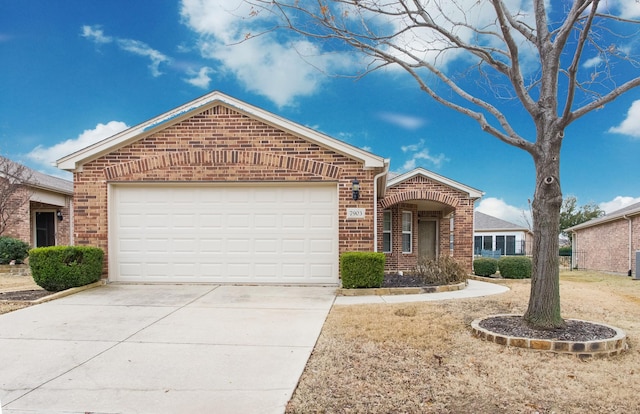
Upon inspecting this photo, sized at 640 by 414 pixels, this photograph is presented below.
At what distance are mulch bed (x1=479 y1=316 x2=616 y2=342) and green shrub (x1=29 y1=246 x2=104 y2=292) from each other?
758 cm

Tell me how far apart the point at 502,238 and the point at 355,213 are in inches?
1083

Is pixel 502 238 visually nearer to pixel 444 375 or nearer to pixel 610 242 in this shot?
pixel 610 242

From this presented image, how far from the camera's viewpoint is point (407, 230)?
55.1 ft

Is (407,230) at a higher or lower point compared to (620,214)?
lower

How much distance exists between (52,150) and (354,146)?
13.4 metres

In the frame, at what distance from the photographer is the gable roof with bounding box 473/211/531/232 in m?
32.1

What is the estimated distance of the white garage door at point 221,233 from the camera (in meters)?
9.21

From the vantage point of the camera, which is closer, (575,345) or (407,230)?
(575,345)

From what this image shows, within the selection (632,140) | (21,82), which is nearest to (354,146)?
(21,82)

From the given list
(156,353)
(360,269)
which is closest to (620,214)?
(360,269)

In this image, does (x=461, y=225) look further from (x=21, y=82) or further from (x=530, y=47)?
(x=21, y=82)

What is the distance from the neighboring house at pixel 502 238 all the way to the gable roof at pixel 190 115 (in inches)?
1008

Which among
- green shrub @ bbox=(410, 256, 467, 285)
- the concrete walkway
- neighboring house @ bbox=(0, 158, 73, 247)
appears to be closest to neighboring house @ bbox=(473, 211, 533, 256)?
green shrub @ bbox=(410, 256, 467, 285)

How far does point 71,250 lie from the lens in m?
8.26
